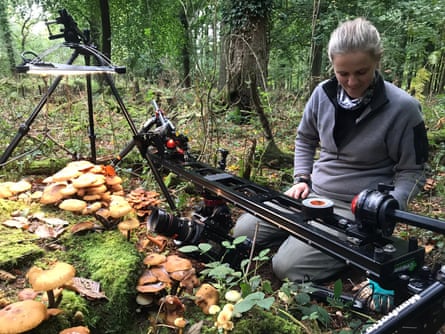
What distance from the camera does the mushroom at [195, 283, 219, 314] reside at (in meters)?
1.71

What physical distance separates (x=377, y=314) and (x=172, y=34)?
52.4 ft

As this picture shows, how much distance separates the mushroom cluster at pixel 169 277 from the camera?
1824mm

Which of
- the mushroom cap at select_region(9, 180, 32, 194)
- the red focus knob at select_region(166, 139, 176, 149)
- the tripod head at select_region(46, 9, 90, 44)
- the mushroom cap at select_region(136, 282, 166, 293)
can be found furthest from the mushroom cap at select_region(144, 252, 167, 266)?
the tripod head at select_region(46, 9, 90, 44)

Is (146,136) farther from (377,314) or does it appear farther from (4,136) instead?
(4,136)

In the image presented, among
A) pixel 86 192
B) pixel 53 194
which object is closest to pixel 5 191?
pixel 53 194

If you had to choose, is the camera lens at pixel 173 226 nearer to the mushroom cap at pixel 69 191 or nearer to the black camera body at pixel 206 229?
the black camera body at pixel 206 229

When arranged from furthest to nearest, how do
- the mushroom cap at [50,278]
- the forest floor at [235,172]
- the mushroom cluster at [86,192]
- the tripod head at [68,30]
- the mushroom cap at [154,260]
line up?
1. the tripod head at [68,30]
2. the mushroom cluster at [86,192]
3. the forest floor at [235,172]
4. the mushroom cap at [154,260]
5. the mushroom cap at [50,278]

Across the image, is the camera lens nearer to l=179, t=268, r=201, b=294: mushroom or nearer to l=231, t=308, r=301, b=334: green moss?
l=179, t=268, r=201, b=294: mushroom

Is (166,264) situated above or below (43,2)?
below

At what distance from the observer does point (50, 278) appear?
1.33 meters

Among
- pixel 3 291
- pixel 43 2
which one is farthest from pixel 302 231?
pixel 43 2

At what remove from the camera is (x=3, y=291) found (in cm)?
167

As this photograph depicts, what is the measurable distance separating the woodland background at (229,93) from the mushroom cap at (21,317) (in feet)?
5.95

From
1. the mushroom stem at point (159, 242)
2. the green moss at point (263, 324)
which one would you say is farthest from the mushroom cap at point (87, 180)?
the green moss at point (263, 324)
